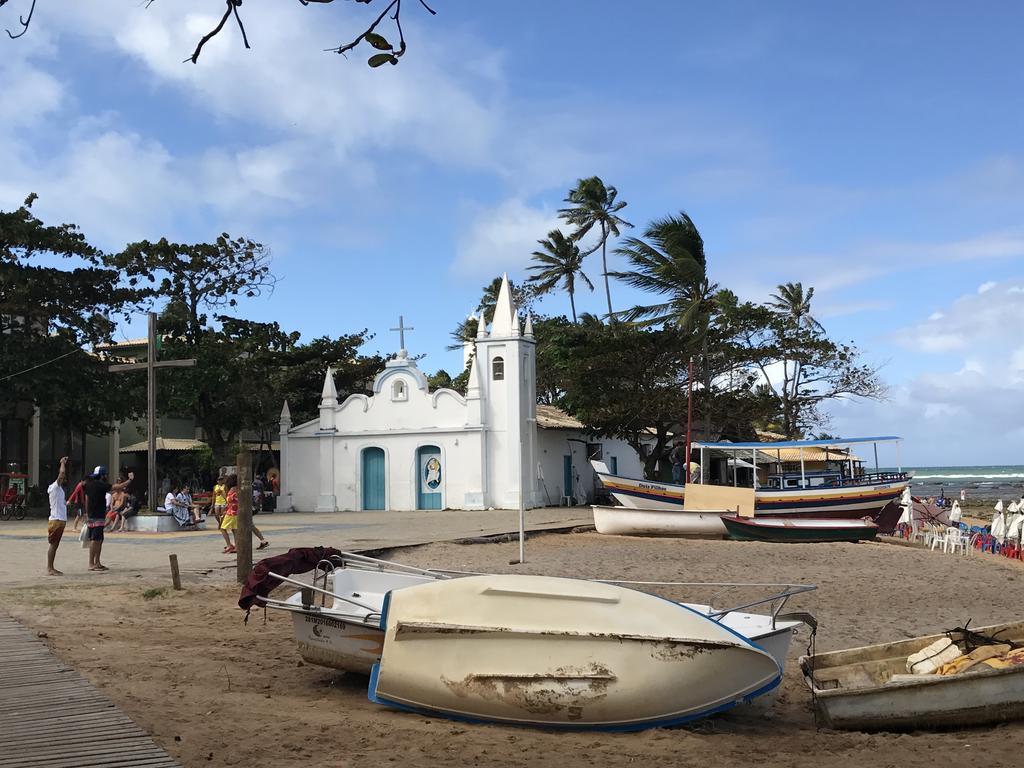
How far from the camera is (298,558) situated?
32.7 feet

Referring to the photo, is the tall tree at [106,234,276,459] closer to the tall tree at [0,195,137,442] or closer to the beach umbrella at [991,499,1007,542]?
the tall tree at [0,195,137,442]

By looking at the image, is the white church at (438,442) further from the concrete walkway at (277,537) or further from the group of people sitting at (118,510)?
the group of people sitting at (118,510)

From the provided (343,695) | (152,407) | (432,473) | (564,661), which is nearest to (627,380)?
(432,473)

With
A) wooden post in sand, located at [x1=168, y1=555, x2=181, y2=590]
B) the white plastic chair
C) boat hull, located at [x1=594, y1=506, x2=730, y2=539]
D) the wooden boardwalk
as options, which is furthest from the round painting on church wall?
the wooden boardwalk

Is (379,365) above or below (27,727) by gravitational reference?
above

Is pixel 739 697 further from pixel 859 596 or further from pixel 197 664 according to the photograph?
pixel 859 596

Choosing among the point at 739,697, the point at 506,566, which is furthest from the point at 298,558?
the point at 506,566

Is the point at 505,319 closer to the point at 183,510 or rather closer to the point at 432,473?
the point at 432,473

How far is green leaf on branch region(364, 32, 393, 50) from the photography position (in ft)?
13.7

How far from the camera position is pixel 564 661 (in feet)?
24.7

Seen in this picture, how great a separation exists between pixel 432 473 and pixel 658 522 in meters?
11.1

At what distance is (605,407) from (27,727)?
92.1ft

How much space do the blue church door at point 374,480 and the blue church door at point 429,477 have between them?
4.43 ft

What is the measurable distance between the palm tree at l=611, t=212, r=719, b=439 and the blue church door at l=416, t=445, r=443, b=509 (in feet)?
28.7
